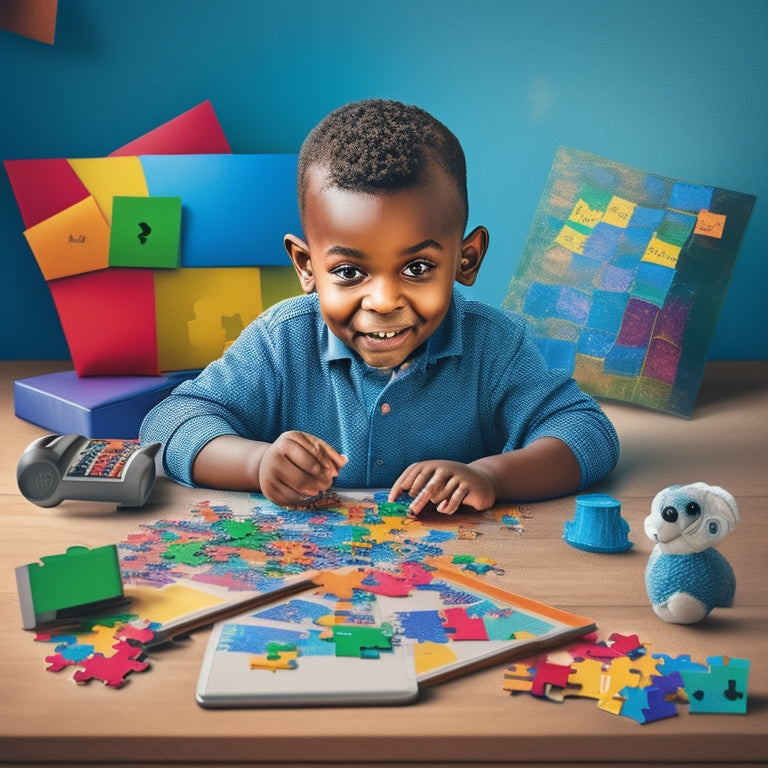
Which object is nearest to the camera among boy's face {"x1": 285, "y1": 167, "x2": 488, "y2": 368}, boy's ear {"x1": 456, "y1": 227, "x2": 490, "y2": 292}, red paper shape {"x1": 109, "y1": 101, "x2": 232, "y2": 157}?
boy's face {"x1": 285, "y1": 167, "x2": 488, "y2": 368}

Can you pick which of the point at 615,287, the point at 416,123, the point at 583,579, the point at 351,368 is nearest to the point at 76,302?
the point at 351,368

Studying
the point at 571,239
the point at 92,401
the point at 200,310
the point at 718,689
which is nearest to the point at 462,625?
the point at 718,689

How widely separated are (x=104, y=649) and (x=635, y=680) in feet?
1.12

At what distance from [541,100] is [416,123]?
687 millimetres

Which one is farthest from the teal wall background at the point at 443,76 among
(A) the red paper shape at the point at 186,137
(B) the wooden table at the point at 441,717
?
(B) the wooden table at the point at 441,717

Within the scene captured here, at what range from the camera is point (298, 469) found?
999mm

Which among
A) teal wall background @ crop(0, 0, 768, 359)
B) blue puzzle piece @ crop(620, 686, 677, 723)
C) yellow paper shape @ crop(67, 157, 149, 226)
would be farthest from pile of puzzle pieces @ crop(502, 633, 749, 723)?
teal wall background @ crop(0, 0, 768, 359)

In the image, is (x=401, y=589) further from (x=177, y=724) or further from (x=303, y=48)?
(x=303, y=48)

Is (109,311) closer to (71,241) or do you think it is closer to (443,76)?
(71,241)

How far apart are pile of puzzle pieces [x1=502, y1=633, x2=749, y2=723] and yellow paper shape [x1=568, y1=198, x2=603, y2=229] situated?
93 centimetres

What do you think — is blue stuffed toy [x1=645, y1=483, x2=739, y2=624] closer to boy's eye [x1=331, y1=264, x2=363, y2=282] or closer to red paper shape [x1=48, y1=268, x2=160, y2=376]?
boy's eye [x1=331, y1=264, x2=363, y2=282]

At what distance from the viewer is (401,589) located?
30.9 inches

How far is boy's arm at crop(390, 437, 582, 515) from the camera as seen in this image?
0.98 meters

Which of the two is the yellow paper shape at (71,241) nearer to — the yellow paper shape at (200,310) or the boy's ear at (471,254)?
the yellow paper shape at (200,310)
